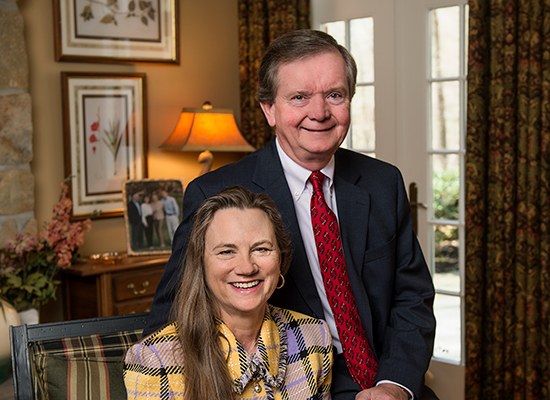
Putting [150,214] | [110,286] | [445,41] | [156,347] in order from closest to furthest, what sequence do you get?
[156,347] < [110,286] < [445,41] < [150,214]

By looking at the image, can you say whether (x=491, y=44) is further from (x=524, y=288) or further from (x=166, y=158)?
(x=166, y=158)

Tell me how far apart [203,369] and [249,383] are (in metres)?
0.14

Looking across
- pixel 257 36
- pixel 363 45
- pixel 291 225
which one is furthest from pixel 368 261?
pixel 257 36

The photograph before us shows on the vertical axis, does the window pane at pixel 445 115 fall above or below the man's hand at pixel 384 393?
above

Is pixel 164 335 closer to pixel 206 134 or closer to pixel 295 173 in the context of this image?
pixel 295 173

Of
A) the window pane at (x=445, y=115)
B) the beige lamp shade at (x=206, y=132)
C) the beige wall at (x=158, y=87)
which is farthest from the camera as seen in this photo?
the beige lamp shade at (x=206, y=132)

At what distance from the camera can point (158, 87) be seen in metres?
4.05

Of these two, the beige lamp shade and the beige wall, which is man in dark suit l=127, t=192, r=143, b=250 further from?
the beige lamp shade

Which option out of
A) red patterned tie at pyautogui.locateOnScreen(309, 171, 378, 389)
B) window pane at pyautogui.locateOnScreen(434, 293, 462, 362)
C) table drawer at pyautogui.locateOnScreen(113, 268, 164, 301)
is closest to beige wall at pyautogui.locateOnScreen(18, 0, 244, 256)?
table drawer at pyautogui.locateOnScreen(113, 268, 164, 301)

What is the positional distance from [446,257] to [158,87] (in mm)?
2156

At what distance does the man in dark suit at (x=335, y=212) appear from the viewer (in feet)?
5.57

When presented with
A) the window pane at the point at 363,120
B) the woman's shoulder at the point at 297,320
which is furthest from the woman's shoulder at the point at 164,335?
the window pane at the point at 363,120

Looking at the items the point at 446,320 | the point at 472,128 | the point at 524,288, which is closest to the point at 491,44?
the point at 472,128

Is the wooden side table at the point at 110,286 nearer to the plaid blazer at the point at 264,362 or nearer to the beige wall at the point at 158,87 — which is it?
the beige wall at the point at 158,87
